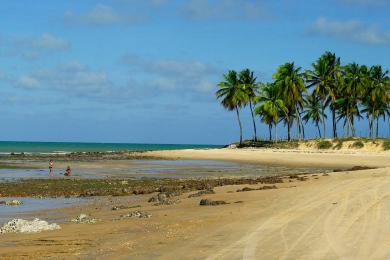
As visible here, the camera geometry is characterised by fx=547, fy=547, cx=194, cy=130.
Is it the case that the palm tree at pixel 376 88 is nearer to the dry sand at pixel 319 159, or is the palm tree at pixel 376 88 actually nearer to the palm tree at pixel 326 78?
the palm tree at pixel 326 78

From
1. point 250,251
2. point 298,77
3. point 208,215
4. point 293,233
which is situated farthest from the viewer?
point 298,77

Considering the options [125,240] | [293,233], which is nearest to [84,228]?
[125,240]

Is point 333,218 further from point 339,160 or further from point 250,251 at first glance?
point 339,160

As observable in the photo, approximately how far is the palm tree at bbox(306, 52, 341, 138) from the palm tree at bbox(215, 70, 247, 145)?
13434 millimetres

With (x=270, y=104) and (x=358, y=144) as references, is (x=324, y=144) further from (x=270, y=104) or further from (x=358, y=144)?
(x=270, y=104)

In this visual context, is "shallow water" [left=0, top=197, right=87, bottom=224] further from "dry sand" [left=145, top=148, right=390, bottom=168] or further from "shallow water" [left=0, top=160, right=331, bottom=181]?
"dry sand" [left=145, top=148, right=390, bottom=168]

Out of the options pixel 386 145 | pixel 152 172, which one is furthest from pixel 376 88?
pixel 152 172

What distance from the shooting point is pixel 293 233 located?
33.4 feet

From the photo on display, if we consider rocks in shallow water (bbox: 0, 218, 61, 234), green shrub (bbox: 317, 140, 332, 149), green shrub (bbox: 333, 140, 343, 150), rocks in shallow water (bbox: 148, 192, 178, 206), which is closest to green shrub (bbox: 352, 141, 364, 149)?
green shrub (bbox: 333, 140, 343, 150)

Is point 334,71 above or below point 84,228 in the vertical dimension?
above

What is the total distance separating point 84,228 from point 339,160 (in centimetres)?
4464

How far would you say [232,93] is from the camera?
95.8 m

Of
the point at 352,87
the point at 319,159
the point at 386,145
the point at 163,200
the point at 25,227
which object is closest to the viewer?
the point at 25,227

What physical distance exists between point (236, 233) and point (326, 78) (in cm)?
7778
